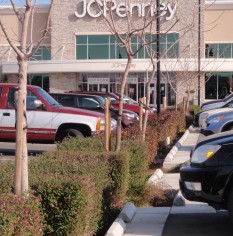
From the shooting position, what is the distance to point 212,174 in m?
8.42

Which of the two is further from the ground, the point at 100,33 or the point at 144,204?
the point at 100,33

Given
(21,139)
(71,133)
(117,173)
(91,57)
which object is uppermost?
(91,57)

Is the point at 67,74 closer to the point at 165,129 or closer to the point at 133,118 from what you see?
the point at 133,118

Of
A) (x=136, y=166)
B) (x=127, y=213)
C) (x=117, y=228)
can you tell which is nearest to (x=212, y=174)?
(x=117, y=228)

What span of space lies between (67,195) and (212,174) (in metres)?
2.10

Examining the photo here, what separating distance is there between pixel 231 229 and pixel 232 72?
47.5 metres

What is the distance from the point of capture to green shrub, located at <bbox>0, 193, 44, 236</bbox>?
582 cm

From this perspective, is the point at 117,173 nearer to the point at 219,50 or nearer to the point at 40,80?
the point at 40,80

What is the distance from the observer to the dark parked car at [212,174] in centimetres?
833

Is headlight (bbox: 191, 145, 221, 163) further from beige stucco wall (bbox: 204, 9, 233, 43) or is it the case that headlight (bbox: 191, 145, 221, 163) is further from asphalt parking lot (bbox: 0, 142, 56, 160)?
beige stucco wall (bbox: 204, 9, 233, 43)

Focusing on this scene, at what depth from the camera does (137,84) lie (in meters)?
56.3

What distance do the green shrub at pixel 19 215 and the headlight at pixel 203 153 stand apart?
9.10ft

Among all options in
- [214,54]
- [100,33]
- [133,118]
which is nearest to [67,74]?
[100,33]

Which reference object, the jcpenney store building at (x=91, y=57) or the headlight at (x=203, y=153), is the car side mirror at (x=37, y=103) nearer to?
the headlight at (x=203, y=153)
